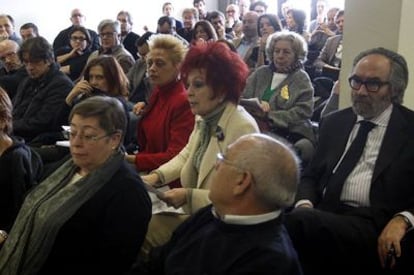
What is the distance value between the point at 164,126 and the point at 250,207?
1.39 m

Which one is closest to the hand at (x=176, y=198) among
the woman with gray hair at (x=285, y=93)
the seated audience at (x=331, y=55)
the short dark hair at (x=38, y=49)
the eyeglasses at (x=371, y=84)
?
the eyeglasses at (x=371, y=84)

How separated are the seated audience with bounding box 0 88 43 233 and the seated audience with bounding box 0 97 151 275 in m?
0.32

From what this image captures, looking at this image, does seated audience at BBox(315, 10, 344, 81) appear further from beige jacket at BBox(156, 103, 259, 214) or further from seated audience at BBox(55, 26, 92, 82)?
beige jacket at BBox(156, 103, 259, 214)

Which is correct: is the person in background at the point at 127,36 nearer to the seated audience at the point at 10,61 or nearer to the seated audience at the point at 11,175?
the seated audience at the point at 10,61

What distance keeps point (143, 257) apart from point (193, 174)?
0.44 metres

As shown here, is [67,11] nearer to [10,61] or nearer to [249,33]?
[10,61]

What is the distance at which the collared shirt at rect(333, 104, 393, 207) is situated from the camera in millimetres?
2059

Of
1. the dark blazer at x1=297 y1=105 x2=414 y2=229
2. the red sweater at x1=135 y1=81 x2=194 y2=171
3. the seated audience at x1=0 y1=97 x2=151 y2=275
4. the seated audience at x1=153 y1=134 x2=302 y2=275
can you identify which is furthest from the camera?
the red sweater at x1=135 y1=81 x2=194 y2=171

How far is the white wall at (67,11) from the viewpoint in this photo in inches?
313

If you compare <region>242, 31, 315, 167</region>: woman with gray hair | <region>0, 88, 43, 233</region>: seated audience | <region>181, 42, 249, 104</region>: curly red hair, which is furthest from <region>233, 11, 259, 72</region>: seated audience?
<region>0, 88, 43, 233</region>: seated audience

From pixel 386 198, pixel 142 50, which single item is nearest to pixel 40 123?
pixel 142 50

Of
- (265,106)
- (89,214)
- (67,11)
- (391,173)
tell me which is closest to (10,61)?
(265,106)

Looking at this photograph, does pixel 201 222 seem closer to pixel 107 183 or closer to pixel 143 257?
pixel 107 183

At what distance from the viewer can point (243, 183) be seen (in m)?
1.39
